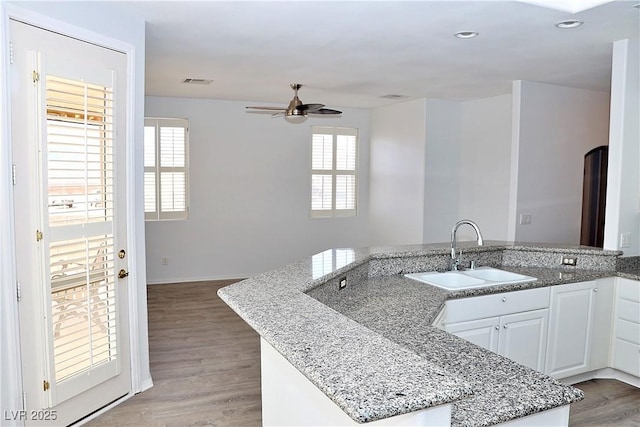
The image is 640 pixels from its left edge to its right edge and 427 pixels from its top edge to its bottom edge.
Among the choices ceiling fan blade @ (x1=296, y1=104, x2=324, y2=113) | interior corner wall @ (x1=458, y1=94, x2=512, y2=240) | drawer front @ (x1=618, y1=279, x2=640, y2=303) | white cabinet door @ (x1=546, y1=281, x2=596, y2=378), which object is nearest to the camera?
white cabinet door @ (x1=546, y1=281, x2=596, y2=378)

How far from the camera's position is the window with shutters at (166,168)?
6.63 meters

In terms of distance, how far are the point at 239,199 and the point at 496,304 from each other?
472 cm

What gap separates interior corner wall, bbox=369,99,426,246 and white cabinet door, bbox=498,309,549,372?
348 centimetres

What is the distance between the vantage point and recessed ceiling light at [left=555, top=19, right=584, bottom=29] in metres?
3.11

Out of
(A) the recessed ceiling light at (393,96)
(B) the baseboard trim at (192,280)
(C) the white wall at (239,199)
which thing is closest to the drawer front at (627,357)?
(A) the recessed ceiling light at (393,96)

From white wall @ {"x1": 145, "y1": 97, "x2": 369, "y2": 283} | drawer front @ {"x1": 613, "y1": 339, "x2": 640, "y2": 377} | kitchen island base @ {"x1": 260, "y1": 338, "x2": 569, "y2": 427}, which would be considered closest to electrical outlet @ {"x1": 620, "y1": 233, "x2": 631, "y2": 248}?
drawer front @ {"x1": 613, "y1": 339, "x2": 640, "y2": 377}

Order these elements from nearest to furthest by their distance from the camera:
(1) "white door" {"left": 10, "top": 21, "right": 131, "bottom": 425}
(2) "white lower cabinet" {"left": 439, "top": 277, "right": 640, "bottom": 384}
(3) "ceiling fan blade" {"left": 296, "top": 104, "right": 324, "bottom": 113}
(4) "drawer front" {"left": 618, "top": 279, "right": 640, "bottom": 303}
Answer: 1. (1) "white door" {"left": 10, "top": 21, "right": 131, "bottom": 425}
2. (2) "white lower cabinet" {"left": 439, "top": 277, "right": 640, "bottom": 384}
3. (4) "drawer front" {"left": 618, "top": 279, "right": 640, "bottom": 303}
4. (3) "ceiling fan blade" {"left": 296, "top": 104, "right": 324, "bottom": 113}

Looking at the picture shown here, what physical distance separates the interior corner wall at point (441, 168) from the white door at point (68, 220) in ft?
14.7

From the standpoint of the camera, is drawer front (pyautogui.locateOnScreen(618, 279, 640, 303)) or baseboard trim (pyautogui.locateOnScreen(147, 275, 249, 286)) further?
baseboard trim (pyautogui.locateOnScreen(147, 275, 249, 286))

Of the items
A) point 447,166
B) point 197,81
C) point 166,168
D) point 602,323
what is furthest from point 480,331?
point 166,168

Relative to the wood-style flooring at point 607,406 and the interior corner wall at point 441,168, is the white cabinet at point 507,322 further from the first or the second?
the interior corner wall at point 441,168

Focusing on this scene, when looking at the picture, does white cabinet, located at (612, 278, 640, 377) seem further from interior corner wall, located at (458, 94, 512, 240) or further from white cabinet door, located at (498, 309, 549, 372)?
interior corner wall, located at (458, 94, 512, 240)

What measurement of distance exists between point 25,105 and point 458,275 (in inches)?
112

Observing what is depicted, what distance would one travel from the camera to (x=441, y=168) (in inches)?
267
